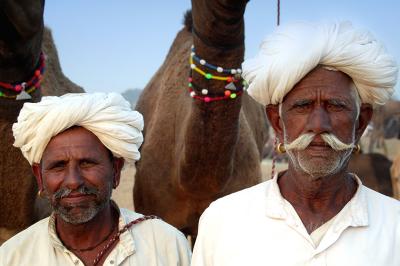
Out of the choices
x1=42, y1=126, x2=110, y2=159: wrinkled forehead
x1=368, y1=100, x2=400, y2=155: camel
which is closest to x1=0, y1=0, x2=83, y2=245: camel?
x1=42, y1=126, x2=110, y2=159: wrinkled forehead

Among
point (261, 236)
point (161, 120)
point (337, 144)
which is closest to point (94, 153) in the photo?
point (261, 236)

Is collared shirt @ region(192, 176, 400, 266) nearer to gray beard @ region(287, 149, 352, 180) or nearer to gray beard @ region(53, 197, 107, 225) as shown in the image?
gray beard @ region(287, 149, 352, 180)

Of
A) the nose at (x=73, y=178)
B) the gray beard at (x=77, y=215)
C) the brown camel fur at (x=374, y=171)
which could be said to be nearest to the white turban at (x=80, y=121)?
the nose at (x=73, y=178)

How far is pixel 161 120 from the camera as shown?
5988mm

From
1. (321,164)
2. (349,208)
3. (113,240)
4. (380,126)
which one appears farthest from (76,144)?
(380,126)

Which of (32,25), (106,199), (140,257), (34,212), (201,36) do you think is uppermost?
(32,25)

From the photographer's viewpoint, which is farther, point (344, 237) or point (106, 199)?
point (106, 199)

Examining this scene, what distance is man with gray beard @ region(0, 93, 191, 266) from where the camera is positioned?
2.89 meters

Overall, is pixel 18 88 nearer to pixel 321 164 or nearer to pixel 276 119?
pixel 276 119

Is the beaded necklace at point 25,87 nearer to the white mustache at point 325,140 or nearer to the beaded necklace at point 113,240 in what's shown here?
the beaded necklace at point 113,240

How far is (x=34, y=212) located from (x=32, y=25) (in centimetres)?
148

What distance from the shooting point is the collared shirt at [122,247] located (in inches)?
113

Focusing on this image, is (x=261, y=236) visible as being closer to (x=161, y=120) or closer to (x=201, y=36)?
(x=201, y=36)

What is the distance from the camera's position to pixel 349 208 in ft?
8.54
